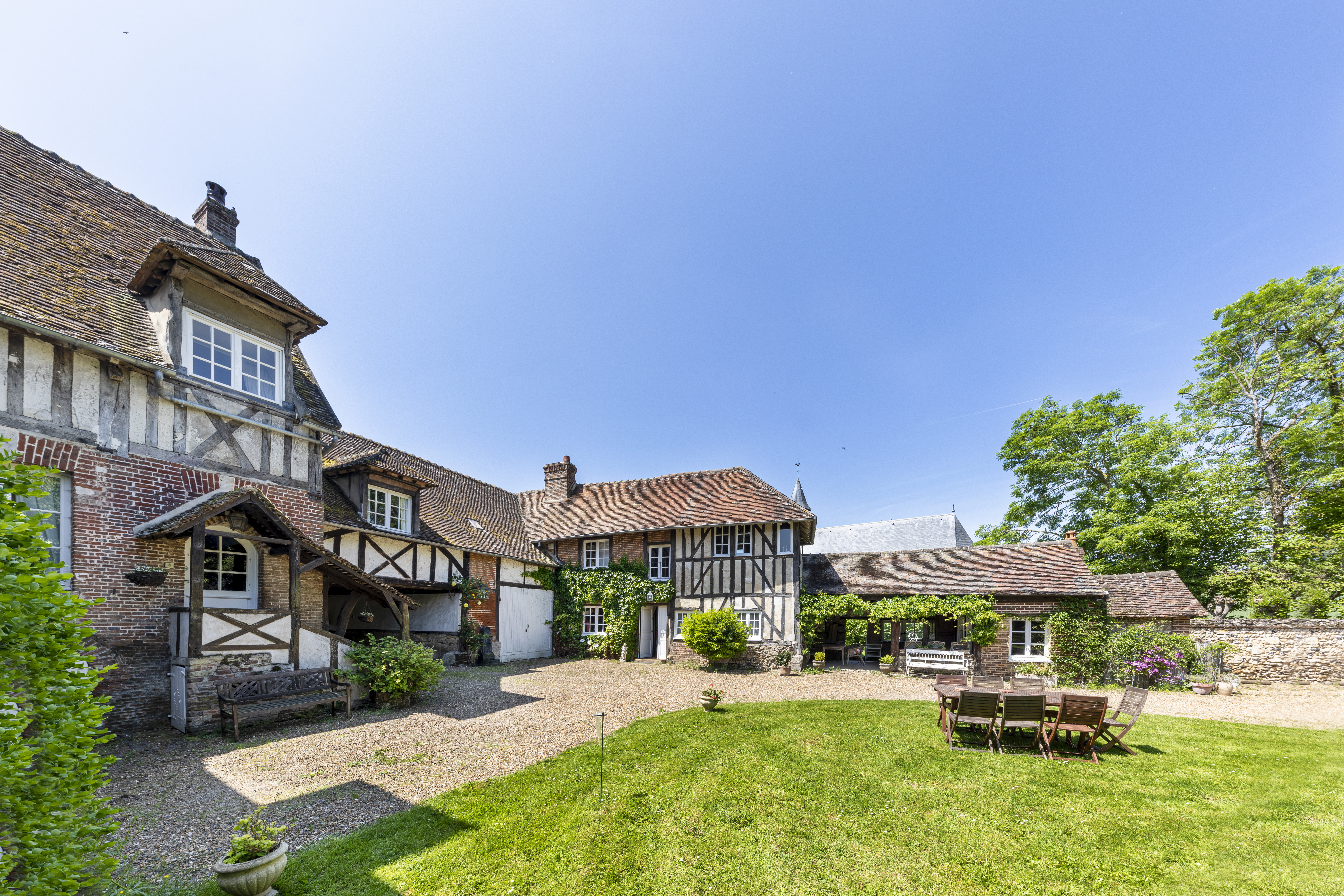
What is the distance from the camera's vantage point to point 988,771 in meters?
6.09

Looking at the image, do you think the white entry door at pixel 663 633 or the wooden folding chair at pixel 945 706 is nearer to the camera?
the wooden folding chair at pixel 945 706

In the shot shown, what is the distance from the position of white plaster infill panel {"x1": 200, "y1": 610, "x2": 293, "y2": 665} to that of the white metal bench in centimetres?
1500

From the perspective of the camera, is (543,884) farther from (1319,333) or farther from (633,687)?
(1319,333)

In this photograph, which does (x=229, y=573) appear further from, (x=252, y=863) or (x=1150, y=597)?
(x=1150, y=597)

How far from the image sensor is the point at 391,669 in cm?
888

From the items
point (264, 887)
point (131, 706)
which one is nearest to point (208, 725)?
point (131, 706)

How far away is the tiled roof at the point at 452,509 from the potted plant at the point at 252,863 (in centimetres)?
861

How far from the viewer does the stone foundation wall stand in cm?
1576

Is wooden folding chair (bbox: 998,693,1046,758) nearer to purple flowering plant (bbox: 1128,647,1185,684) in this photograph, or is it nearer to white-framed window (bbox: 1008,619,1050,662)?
white-framed window (bbox: 1008,619,1050,662)

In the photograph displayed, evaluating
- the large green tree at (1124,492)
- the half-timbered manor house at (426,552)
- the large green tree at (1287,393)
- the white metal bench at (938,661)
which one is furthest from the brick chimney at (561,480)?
the large green tree at (1287,393)

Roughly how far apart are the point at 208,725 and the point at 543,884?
6432 mm

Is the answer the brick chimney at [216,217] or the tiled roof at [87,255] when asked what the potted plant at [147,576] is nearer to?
the tiled roof at [87,255]

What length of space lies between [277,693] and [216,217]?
995cm

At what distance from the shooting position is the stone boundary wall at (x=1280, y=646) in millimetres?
13375
